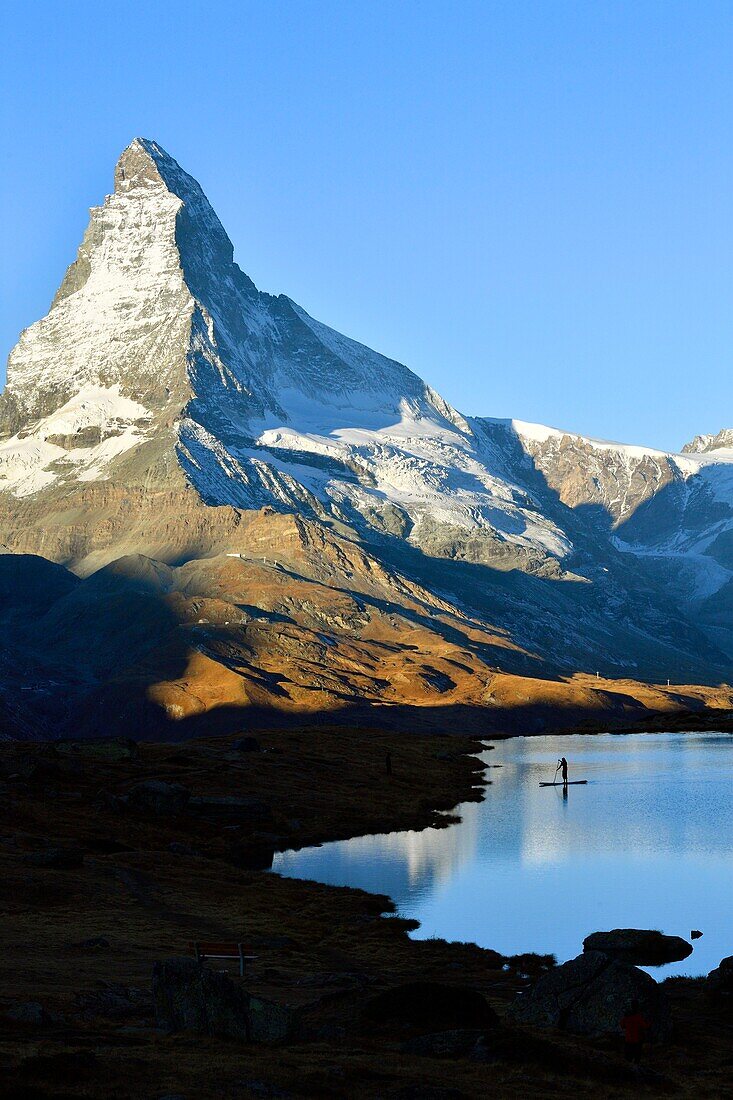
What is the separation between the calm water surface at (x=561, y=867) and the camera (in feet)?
218

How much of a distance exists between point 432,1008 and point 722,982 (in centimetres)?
1398

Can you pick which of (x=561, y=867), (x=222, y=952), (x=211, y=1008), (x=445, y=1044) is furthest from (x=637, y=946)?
(x=561, y=867)

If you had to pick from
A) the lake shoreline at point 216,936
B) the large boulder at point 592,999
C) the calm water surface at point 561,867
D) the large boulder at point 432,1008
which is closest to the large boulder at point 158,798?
the lake shoreline at point 216,936

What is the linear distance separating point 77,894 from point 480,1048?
3504cm

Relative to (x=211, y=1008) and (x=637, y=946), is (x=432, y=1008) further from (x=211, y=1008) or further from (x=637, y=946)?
(x=637, y=946)

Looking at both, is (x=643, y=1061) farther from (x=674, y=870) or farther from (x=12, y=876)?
(x=674, y=870)

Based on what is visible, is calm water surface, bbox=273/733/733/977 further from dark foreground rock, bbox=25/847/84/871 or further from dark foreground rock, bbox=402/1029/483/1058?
dark foreground rock, bbox=402/1029/483/1058

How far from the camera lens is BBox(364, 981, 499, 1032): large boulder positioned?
3884cm

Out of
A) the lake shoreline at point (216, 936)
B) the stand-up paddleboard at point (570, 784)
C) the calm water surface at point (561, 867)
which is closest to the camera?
the lake shoreline at point (216, 936)

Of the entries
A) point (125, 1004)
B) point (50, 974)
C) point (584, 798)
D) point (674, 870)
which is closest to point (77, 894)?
point (50, 974)

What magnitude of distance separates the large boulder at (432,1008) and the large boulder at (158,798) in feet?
202

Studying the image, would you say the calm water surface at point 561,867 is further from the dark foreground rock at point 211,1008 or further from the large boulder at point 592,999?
the dark foreground rock at point 211,1008

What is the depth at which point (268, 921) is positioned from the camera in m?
64.3

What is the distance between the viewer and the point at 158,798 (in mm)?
100500
